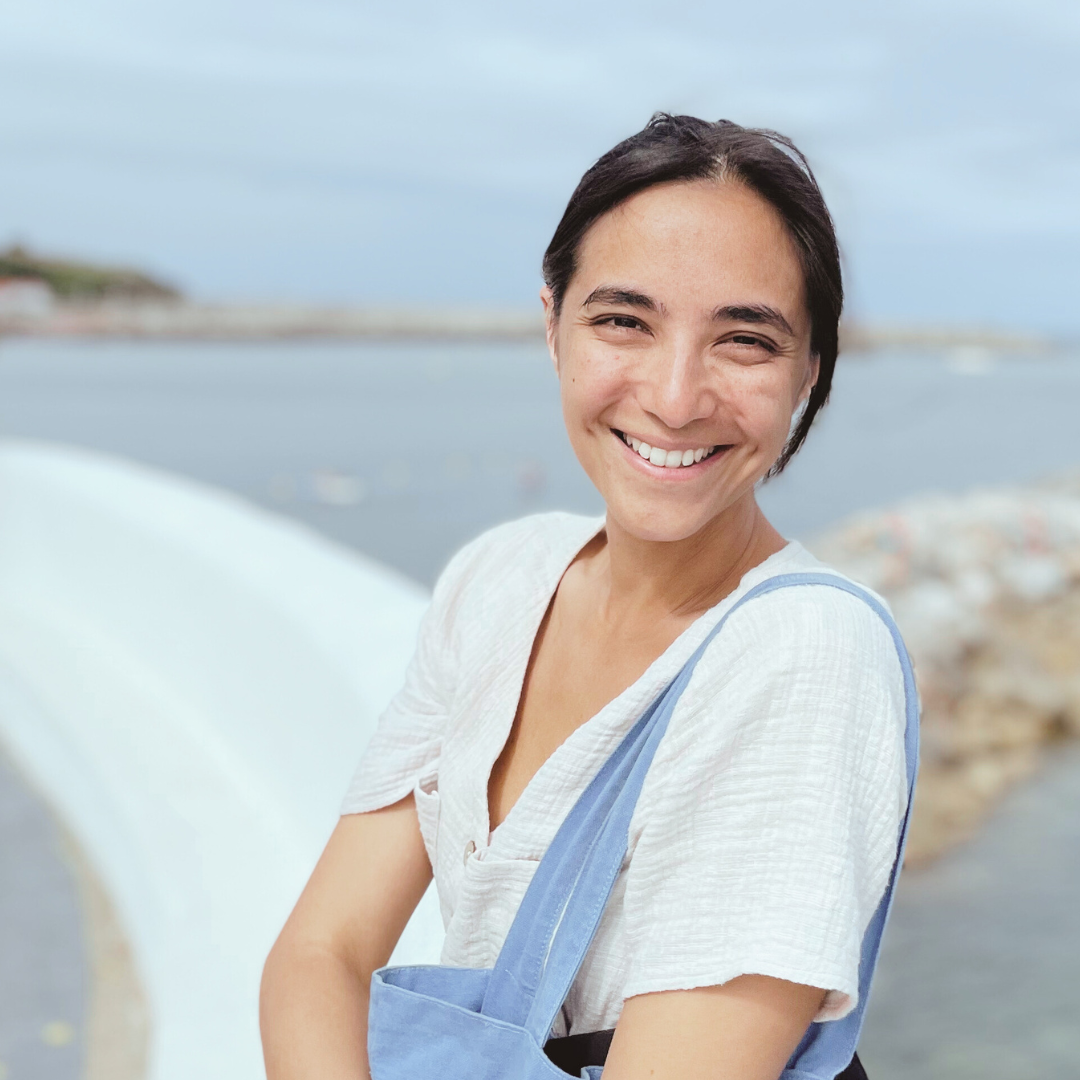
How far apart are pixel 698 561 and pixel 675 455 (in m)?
0.11

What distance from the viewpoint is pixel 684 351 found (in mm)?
886

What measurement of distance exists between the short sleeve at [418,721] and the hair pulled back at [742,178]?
408mm

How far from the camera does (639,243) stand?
893 mm

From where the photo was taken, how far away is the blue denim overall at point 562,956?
0.82m

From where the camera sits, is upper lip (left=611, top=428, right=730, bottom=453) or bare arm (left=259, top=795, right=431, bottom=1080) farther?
bare arm (left=259, top=795, right=431, bottom=1080)

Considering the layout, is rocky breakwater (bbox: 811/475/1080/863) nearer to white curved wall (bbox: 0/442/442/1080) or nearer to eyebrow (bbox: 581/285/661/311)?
white curved wall (bbox: 0/442/442/1080)

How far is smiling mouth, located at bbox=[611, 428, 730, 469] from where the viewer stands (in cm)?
92

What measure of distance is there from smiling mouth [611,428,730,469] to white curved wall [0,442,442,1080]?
2.07 ft

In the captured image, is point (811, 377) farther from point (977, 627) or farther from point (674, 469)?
point (977, 627)

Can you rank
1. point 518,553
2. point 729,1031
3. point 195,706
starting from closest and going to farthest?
point 729,1031, point 518,553, point 195,706

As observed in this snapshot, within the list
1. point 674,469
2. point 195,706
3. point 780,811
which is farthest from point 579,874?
point 195,706

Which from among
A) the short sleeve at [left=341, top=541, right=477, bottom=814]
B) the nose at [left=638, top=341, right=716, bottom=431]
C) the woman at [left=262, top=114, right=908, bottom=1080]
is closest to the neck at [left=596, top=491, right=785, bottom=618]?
the woman at [left=262, top=114, right=908, bottom=1080]

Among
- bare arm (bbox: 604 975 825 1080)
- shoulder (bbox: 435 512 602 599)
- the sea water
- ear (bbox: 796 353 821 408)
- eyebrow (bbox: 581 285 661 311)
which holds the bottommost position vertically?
bare arm (bbox: 604 975 825 1080)

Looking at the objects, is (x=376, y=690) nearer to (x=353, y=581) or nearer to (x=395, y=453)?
(x=353, y=581)
